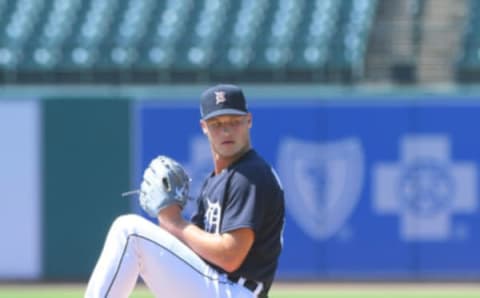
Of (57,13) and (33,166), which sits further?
(57,13)

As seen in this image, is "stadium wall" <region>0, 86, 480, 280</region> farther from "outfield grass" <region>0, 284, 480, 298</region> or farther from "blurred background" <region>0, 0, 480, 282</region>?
"outfield grass" <region>0, 284, 480, 298</region>

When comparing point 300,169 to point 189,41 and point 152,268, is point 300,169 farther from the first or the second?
point 152,268

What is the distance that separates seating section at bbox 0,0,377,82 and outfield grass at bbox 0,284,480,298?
270 cm

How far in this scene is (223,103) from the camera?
418cm

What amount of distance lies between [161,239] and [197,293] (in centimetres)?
25

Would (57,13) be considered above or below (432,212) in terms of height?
above

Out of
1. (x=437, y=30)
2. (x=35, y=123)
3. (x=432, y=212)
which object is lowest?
(x=432, y=212)

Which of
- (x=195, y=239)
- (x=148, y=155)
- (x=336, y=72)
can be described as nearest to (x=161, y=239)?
(x=195, y=239)

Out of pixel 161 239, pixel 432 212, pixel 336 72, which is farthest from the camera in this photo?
pixel 336 72

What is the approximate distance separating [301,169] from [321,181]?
0.73 ft

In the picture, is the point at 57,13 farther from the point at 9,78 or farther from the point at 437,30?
the point at 437,30

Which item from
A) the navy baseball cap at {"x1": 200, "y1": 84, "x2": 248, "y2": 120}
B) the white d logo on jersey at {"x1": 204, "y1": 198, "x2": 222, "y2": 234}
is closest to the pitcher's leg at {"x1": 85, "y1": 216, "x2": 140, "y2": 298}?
the white d logo on jersey at {"x1": 204, "y1": 198, "x2": 222, "y2": 234}

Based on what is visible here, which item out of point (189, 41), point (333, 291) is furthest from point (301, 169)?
point (189, 41)

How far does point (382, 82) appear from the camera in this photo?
12.4 metres
